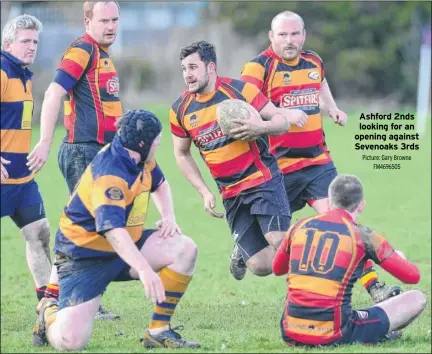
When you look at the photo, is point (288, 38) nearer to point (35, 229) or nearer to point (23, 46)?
point (23, 46)

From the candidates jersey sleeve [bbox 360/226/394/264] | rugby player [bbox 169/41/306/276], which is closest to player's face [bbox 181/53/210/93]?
rugby player [bbox 169/41/306/276]

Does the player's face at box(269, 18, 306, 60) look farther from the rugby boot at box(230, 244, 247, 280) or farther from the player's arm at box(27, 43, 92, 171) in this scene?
the rugby boot at box(230, 244, 247, 280)

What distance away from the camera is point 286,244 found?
301 inches

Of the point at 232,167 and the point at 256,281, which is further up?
the point at 232,167

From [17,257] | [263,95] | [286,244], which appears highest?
[263,95]

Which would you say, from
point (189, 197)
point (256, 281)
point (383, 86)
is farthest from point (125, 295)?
point (383, 86)

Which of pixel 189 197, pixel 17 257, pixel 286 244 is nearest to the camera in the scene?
pixel 286 244

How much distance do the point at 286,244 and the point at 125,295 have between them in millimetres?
5080

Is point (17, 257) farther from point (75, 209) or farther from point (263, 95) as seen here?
point (75, 209)

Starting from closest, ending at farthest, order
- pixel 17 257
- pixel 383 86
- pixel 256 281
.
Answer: pixel 256 281
pixel 17 257
pixel 383 86

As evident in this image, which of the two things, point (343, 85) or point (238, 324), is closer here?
point (238, 324)

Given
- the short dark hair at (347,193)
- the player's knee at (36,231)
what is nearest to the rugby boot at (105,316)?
the player's knee at (36,231)

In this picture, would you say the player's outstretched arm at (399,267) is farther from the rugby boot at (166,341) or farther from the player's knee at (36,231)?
the player's knee at (36,231)

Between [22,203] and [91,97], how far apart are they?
117 cm
